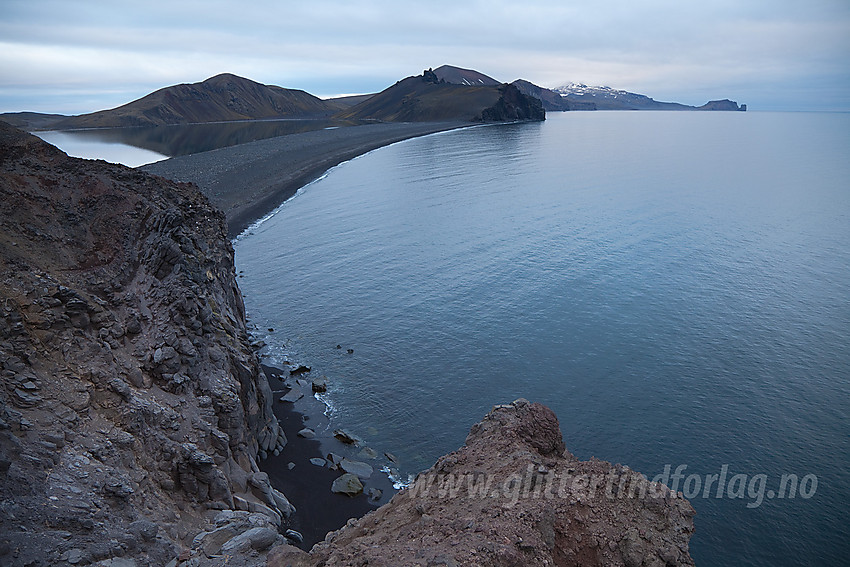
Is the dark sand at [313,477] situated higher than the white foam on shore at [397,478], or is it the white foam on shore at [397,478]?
the dark sand at [313,477]

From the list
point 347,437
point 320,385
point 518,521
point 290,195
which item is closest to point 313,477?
point 347,437

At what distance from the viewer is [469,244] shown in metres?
53.3

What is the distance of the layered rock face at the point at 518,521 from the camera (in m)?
9.66

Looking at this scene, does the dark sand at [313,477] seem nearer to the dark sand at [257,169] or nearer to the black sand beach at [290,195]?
the black sand beach at [290,195]

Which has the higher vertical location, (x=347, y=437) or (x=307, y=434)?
(x=307, y=434)

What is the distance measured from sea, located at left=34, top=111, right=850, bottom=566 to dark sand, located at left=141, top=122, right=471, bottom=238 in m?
5.74

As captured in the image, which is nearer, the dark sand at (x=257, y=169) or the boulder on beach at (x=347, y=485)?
the boulder on beach at (x=347, y=485)

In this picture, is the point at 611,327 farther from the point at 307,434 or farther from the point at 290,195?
the point at 290,195

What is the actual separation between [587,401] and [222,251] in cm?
1969

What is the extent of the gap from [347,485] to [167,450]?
769 cm

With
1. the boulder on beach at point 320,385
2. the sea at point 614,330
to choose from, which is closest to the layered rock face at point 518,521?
the sea at point 614,330

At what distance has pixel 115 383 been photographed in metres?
14.7

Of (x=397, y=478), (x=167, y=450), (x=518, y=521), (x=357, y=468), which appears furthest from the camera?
(x=357, y=468)

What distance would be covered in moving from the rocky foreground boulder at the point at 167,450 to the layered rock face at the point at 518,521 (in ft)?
0.11
